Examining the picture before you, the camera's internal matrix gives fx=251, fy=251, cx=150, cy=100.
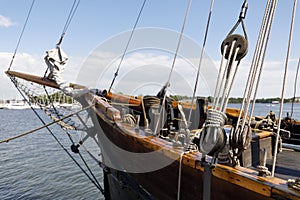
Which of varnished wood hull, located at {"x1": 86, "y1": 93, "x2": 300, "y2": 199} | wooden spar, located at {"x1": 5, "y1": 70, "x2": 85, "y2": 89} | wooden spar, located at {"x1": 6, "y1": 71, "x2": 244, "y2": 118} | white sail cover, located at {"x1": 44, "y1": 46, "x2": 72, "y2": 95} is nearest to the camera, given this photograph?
varnished wood hull, located at {"x1": 86, "y1": 93, "x2": 300, "y2": 199}

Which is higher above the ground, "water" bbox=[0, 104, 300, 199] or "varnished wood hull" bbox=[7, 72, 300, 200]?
"varnished wood hull" bbox=[7, 72, 300, 200]

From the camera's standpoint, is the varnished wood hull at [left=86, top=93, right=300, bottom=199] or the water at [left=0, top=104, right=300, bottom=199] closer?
the varnished wood hull at [left=86, top=93, right=300, bottom=199]

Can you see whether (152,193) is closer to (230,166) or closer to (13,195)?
(230,166)

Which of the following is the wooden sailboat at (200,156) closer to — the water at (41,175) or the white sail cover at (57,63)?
the white sail cover at (57,63)

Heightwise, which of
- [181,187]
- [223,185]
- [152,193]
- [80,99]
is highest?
[80,99]

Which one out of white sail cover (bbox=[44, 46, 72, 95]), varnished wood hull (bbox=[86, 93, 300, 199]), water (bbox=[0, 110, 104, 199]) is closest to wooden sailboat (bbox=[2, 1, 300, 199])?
varnished wood hull (bbox=[86, 93, 300, 199])

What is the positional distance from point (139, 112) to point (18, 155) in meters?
9.07

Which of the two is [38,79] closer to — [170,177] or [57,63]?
[57,63]

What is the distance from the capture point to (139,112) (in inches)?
202

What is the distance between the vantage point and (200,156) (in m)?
2.33

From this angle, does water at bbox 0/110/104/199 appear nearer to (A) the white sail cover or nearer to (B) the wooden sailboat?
(B) the wooden sailboat

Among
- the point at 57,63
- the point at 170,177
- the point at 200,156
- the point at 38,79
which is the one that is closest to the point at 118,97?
the point at 57,63

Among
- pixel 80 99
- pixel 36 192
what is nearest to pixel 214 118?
pixel 80 99

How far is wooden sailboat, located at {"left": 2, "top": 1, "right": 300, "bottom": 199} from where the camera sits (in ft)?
5.95
